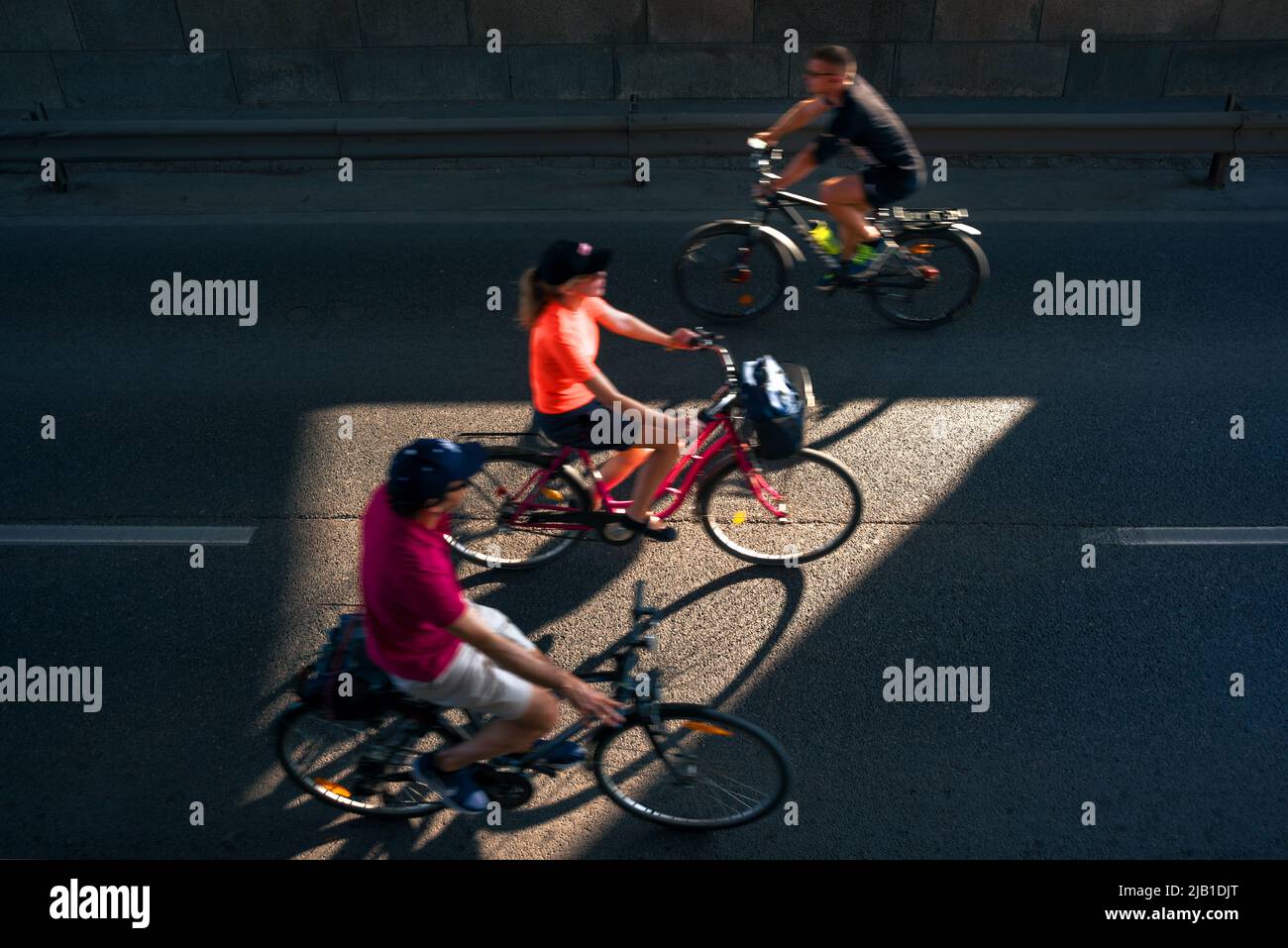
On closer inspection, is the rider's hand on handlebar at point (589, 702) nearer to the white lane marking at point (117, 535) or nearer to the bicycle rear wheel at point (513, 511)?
the bicycle rear wheel at point (513, 511)

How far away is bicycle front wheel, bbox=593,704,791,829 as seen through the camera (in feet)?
13.3

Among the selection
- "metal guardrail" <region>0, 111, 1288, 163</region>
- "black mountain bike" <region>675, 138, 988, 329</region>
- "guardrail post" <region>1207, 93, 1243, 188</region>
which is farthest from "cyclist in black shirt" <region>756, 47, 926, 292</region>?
"guardrail post" <region>1207, 93, 1243, 188</region>

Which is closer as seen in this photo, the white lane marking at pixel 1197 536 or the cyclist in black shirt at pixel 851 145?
the white lane marking at pixel 1197 536

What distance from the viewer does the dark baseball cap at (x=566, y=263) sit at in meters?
4.84

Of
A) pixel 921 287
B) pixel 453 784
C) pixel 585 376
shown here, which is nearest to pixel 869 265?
pixel 921 287

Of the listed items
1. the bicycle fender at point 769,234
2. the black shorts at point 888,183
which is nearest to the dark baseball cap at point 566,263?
the bicycle fender at point 769,234

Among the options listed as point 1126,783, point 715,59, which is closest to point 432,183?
point 715,59

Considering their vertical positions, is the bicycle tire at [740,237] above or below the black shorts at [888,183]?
below

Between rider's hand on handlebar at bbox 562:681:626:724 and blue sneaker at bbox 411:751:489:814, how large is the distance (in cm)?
74

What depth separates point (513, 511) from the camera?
573cm

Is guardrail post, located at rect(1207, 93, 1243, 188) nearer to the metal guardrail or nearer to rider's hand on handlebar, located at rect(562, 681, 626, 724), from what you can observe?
the metal guardrail

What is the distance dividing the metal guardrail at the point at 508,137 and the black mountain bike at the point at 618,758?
671 centimetres

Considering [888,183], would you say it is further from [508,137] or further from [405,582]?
[405,582]

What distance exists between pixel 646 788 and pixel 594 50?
9.58 metres
